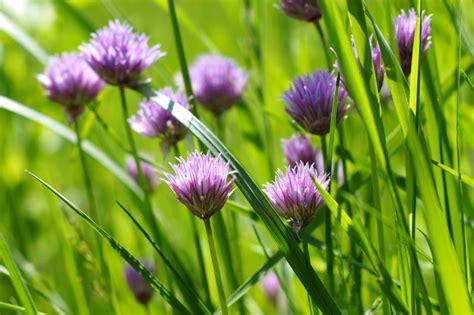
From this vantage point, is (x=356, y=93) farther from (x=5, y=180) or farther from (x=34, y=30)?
(x=34, y=30)

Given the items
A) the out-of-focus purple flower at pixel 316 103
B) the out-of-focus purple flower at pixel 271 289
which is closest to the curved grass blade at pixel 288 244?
the out-of-focus purple flower at pixel 316 103

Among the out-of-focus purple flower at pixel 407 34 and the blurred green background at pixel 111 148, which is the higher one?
the blurred green background at pixel 111 148

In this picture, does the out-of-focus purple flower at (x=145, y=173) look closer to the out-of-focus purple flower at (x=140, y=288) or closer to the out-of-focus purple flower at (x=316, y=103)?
the out-of-focus purple flower at (x=140, y=288)

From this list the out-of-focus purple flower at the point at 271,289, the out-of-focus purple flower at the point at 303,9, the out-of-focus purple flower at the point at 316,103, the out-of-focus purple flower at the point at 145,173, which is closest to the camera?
the out-of-focus purple flower at the point at 316,103

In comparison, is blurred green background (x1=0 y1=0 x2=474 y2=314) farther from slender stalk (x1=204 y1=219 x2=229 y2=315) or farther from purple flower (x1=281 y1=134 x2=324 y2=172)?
slender stalk (x1=204 y1=219 x2=229 y2=315)

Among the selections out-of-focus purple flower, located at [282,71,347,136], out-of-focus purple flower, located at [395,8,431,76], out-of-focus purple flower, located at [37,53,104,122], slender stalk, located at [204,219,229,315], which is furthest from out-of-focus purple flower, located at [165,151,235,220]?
out-of-focus purple flower, located at [37,53,104,122]
